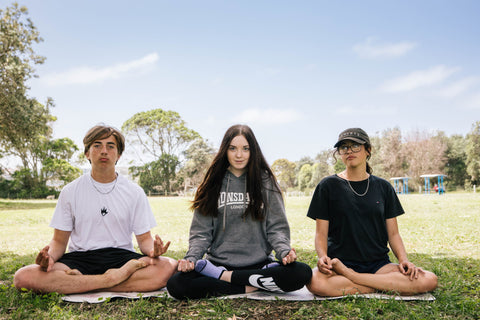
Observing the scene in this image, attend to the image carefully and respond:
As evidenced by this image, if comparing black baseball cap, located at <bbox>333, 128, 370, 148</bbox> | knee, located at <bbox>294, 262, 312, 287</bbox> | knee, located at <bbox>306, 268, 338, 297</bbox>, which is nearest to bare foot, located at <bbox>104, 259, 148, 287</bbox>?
knee, located at <bbox>294, 262, 312, 287</bbox>

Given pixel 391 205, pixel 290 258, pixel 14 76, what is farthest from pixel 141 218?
pixel 14 76

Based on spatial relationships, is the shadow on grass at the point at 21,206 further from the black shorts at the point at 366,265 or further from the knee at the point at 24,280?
the black shorts at the point at 366,265

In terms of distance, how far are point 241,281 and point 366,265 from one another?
127 centimetres

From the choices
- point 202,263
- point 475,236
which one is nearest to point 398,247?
point 202,263

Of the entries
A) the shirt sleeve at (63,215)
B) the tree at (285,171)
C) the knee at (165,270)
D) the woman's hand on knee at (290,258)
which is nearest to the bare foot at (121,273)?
the knee at (165,270)

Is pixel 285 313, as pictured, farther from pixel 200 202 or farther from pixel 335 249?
pixel 200 202

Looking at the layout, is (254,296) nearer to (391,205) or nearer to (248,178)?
(248,178)

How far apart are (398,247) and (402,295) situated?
450 mm

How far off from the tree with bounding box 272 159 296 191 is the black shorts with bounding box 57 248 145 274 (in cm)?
5712

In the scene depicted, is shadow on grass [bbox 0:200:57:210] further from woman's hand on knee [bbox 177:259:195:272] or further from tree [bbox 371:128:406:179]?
tree [bbox 371:128:406:179]

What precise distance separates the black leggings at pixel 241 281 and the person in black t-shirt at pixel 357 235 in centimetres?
20

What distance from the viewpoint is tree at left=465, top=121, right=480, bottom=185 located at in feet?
119

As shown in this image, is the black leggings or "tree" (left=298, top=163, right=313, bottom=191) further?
"tree" (left=298, top=163, right=313, bottom=191)

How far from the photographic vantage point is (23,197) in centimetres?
3114
